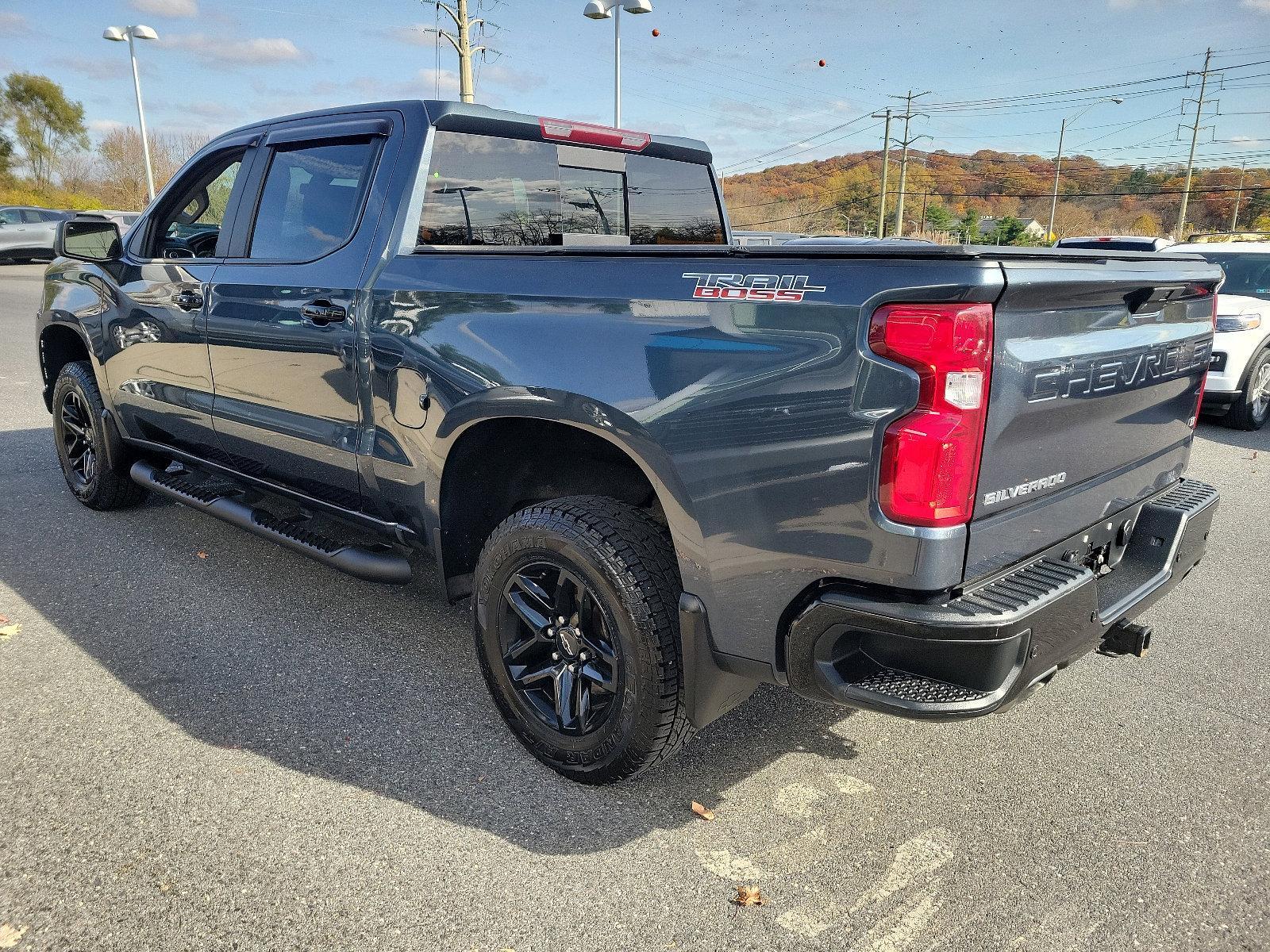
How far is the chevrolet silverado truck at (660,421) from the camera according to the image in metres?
1.96

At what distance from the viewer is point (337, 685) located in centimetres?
329

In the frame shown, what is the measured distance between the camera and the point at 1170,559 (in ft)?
8.88

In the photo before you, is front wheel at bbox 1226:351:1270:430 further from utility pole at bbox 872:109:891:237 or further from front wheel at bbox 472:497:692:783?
utility pole at bbox 872:109:891:237

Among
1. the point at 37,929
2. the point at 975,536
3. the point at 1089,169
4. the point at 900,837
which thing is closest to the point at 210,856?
the point at 37,929

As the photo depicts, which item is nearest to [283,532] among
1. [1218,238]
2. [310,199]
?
[310,199]

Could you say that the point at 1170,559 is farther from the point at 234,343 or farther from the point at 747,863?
the point at 234,343

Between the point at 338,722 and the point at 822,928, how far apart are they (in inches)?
66.7

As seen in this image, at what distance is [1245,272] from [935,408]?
28.7 ft

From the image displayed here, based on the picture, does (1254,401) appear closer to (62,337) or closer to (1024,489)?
(1024,489)

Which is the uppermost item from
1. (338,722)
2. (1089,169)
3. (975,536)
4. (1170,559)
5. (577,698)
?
(1089,169)

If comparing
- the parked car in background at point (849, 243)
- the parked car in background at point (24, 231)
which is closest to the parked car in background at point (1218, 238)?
the parked car in background at point (849, 243)

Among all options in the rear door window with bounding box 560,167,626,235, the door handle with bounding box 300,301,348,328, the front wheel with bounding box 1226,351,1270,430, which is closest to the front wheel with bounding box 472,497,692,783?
the door handle with bounding box 300,301,348,328

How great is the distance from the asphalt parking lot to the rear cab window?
5.36 feet

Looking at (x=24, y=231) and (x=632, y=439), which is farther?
(x=24, y=231)
